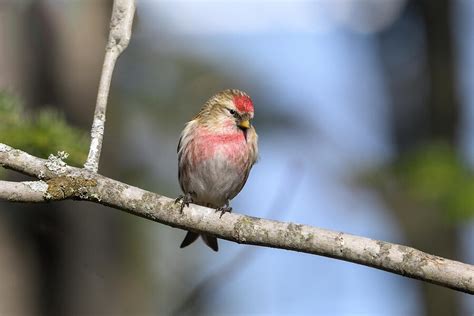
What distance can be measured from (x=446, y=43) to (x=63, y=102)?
439cm

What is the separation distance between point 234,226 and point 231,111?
2.04 m

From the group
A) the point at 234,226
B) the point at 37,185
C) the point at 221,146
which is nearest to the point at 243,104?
the point at 221,146

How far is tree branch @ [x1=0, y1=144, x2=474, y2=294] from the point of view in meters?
2.72

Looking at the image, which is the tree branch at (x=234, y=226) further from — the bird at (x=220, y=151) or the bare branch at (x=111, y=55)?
the bird at (x=220, y=151)

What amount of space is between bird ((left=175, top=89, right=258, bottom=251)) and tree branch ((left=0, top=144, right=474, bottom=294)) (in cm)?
179

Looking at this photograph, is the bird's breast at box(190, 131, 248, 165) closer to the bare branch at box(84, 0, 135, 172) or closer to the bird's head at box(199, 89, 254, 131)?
the bird's head at box(199, 89, 254, 131)

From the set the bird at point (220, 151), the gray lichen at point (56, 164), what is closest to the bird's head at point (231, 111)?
the bird at point (220, 151)

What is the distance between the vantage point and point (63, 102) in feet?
20.7

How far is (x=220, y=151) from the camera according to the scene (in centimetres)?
486

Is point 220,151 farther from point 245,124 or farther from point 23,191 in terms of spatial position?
point 23,191

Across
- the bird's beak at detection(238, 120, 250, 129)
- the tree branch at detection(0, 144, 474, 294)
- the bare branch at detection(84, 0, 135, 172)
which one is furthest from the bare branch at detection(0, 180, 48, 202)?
the bird's beak at detection(238, 120, 250, 129)

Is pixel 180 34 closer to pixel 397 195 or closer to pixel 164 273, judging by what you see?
pixel 164 273

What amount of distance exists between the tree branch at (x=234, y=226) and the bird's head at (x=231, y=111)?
1866 millimetres

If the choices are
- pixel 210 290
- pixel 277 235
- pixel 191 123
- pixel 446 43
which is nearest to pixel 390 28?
pixel 446 43
